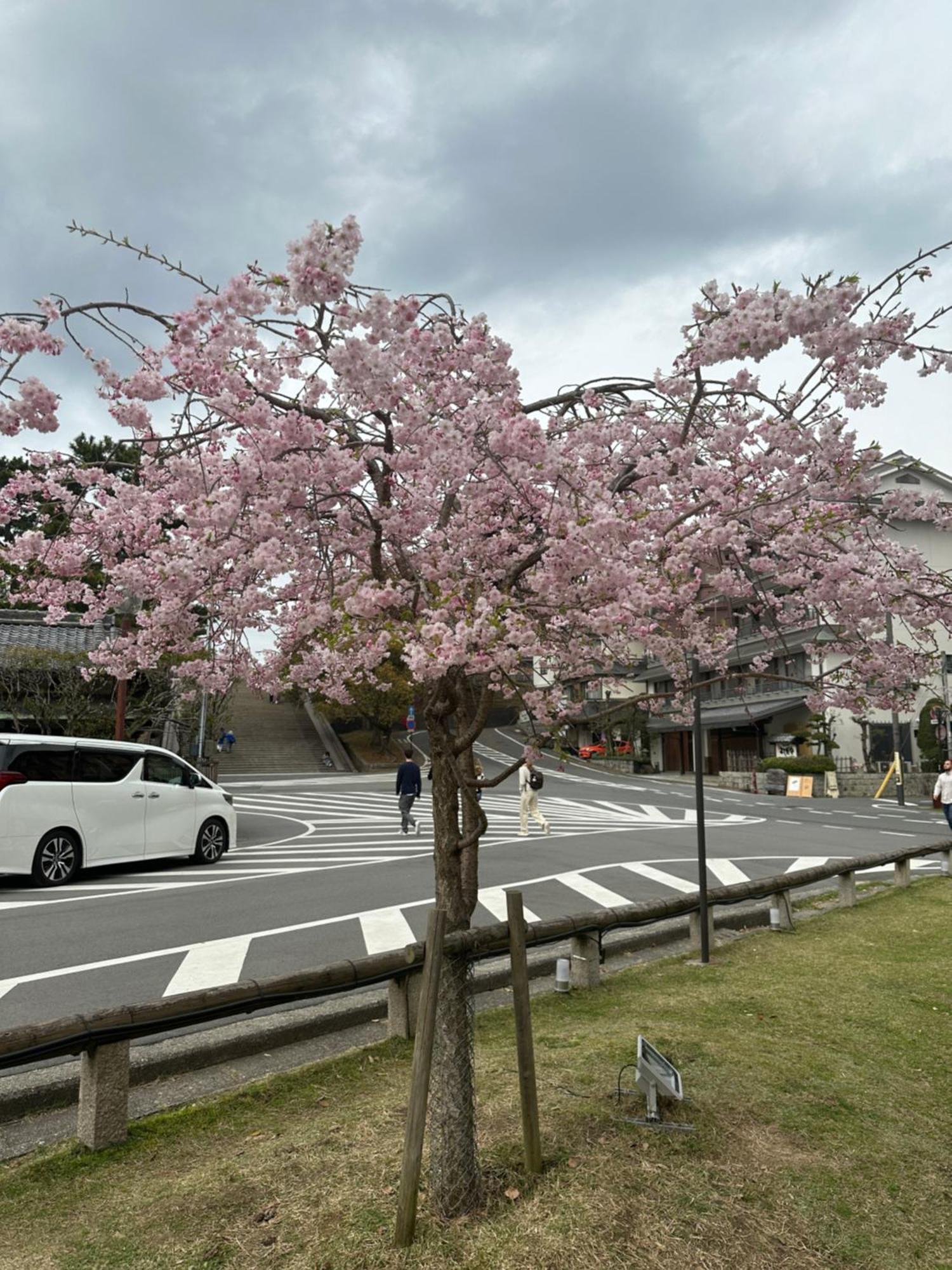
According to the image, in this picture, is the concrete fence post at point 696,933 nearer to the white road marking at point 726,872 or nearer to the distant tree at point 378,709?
the white road marking at point 726,872

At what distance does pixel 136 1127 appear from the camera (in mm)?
3990

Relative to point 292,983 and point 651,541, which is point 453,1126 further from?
point 651,541

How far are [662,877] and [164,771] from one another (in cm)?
727

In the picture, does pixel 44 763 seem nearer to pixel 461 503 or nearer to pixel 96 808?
pixel 96 808

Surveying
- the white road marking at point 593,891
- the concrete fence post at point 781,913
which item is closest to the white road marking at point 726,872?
the white road marking at point 593,891

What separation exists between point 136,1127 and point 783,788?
33.2 m

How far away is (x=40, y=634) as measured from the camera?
99.0 ft

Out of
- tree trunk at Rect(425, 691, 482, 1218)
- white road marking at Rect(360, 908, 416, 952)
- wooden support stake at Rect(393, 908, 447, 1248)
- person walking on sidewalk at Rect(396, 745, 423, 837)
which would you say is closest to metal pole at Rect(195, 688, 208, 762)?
person walking on sidewalk at Rect(396, 745, 423, 837)

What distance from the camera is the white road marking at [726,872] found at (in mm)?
11758

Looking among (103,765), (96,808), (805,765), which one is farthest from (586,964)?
(805,765)

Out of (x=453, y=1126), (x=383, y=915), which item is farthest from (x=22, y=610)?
(x=453, y=1126)

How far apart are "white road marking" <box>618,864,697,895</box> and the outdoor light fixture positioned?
22.6 ft

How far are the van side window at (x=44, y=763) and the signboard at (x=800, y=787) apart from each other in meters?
27.5

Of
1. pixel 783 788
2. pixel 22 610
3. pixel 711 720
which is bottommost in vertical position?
pixel 783 788
